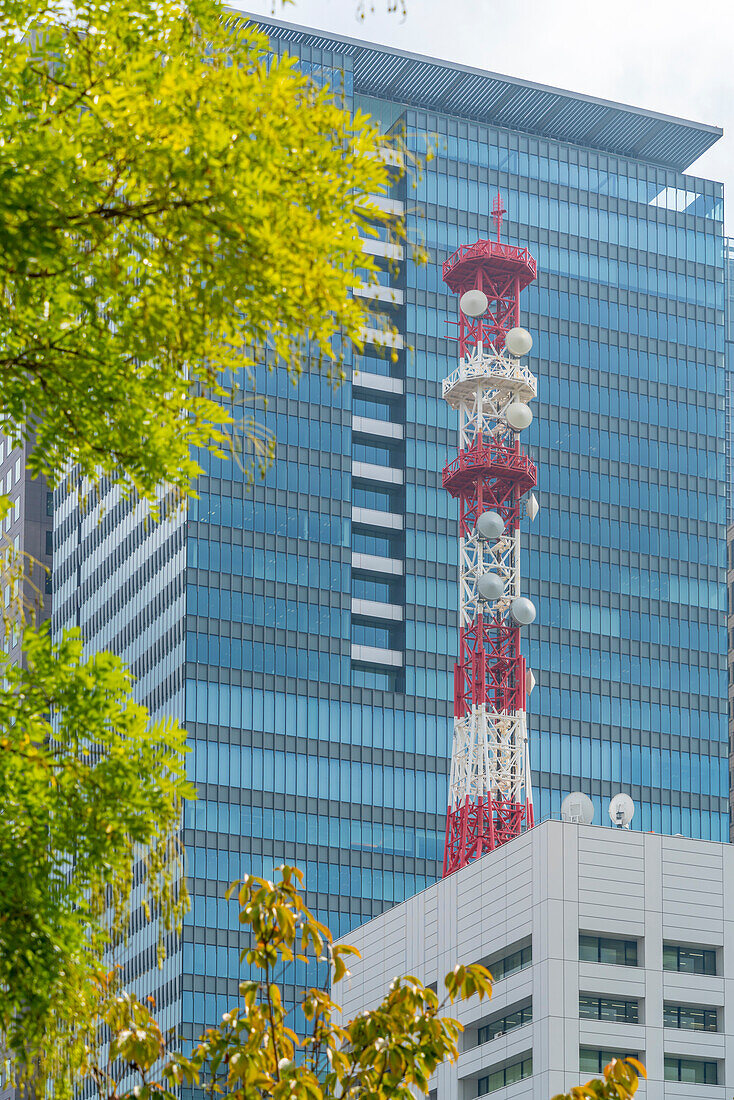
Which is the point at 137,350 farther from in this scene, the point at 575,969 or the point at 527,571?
the point at 527,571

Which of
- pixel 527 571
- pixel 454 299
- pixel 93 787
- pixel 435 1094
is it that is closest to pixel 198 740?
pixel 527 571

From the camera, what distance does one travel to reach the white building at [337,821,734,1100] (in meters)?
87.1

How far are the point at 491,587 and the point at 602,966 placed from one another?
132 ft

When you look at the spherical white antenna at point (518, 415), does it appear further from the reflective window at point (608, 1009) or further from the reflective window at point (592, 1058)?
the reflective window at point (592, 1058)

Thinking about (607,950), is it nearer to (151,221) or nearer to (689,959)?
(689,959)

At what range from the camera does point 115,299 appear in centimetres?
1678

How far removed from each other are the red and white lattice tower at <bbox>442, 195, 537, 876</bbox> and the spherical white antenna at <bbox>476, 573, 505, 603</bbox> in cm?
6

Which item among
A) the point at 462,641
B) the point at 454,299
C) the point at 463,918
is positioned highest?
the point at 454,299

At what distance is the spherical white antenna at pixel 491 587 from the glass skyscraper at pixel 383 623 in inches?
1743

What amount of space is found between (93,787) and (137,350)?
345cm

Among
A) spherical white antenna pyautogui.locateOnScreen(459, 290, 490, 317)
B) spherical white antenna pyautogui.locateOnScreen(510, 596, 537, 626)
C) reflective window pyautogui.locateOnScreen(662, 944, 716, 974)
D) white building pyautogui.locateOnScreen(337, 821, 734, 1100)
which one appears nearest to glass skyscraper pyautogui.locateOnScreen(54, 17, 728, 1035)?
spherical white antenna pyautogui.locateOnScreen(459, 290, 490, 317)

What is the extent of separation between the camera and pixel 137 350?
1680 cm

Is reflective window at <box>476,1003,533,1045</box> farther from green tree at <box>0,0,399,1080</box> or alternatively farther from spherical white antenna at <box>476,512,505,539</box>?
green tree at <box>0,0,399,1080</box>

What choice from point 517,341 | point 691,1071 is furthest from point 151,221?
point 517,341
